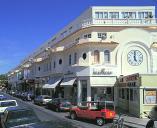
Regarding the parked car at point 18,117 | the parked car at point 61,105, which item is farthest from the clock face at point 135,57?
the parked car at point 18,117

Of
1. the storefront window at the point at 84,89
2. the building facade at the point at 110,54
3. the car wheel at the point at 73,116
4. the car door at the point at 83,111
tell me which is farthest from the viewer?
the storefront window at the point at 84,89

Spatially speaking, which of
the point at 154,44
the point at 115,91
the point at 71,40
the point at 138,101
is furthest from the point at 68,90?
the point at 138,101

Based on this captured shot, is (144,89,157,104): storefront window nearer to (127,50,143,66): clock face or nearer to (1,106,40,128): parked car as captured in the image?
(127,50,143,66): clock face

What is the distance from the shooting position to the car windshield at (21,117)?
50.2 feet

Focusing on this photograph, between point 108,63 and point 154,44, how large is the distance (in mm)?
6150

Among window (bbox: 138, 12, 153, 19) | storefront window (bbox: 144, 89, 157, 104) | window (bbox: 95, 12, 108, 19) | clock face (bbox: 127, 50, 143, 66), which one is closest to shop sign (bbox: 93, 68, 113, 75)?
clock face (bbox: 127, 50, 143, 66)

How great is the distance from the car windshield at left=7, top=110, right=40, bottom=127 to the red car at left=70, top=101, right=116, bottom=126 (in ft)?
38.1

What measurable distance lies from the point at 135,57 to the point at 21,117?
32.0 metres

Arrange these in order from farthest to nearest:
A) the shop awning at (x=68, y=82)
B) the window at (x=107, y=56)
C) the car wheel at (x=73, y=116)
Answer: the shop awning at (x=68, y=82) < the window at (x=107, y=56) < the car wheel at (x=73, y=116)

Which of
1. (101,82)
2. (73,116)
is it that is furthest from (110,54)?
(73,116)

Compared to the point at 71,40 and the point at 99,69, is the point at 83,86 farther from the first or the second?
the point at 71,40

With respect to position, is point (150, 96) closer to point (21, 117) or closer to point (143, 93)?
point (143, 93)

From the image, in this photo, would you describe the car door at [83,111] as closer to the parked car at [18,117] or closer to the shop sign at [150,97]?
the shop sign at [150,97]

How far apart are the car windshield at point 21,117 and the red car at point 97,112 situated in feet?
38.1
